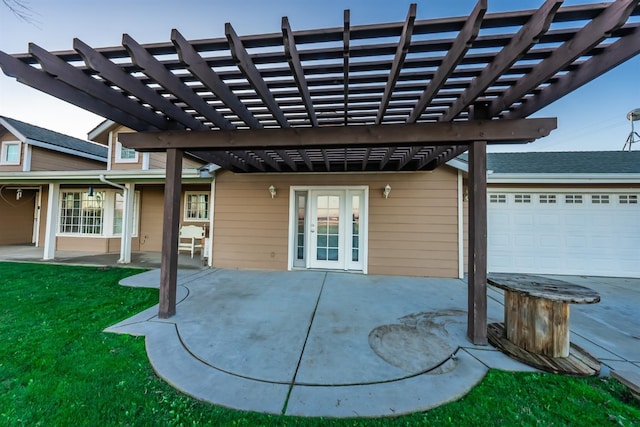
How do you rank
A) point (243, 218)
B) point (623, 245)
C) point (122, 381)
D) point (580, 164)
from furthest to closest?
1. point (580, 164)
2. point (243, 218)
3. point (623, 245)
4. point (122, 381)

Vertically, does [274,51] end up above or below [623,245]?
above

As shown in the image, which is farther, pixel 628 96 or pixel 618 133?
pixel 618 133

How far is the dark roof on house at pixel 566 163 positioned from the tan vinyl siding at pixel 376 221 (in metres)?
1.36

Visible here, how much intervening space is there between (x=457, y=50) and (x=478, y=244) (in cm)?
189

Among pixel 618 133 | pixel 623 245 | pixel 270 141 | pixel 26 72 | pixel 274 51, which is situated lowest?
pixel 623 245

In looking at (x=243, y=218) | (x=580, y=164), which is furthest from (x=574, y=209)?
(x=243, y=218)

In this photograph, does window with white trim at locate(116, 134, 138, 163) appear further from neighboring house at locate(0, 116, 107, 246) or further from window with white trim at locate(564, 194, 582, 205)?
window with white trim at locate(564, 194, 582, 205)

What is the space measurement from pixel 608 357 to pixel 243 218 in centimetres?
619

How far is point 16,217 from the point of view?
9516 mm

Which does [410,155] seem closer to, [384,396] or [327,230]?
[327,230]

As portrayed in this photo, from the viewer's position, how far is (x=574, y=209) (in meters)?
5.92

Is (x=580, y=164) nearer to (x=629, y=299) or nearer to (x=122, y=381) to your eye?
(x=629, y=299)

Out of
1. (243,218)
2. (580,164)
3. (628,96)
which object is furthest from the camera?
(628,96)

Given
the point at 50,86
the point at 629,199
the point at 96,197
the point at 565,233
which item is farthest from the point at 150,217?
the point at 629,199
